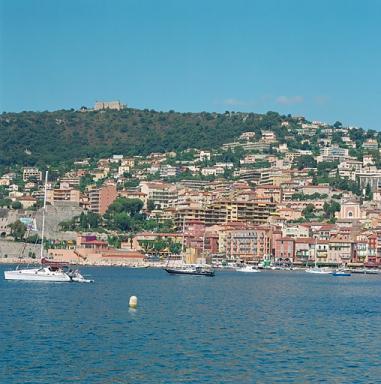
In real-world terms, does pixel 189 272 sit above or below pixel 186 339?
above

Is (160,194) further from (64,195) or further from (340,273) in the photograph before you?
(340,273)

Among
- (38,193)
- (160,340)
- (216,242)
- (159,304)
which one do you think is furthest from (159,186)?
(160,340)

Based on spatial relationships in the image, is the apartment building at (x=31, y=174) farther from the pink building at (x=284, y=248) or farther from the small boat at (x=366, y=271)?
the small boat at (x=366, y=271)

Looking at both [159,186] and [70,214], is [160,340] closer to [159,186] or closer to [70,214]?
[70,214]

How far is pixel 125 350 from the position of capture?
30172 millimetres

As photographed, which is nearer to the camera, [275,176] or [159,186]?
[159,186]

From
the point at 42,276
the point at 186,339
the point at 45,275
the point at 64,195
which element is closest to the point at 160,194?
the point at 64,195

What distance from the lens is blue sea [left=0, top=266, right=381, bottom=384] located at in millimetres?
26828

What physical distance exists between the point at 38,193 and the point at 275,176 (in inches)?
1261

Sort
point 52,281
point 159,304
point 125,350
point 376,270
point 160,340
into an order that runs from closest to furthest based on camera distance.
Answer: point 125,350, point 160,340, point 159,304, point 52,281, point 376,270

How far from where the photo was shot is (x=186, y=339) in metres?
32.9

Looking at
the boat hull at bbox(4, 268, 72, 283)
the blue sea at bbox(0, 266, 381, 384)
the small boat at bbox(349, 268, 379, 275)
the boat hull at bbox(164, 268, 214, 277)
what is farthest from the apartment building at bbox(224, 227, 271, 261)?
the blue sea at bbox(0, 266, 381, 384)

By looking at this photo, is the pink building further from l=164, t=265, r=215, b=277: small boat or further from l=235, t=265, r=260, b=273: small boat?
l=164, t=265, r=215, b=277: small boat

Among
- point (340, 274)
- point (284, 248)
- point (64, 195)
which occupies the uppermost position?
point (64, 195)
